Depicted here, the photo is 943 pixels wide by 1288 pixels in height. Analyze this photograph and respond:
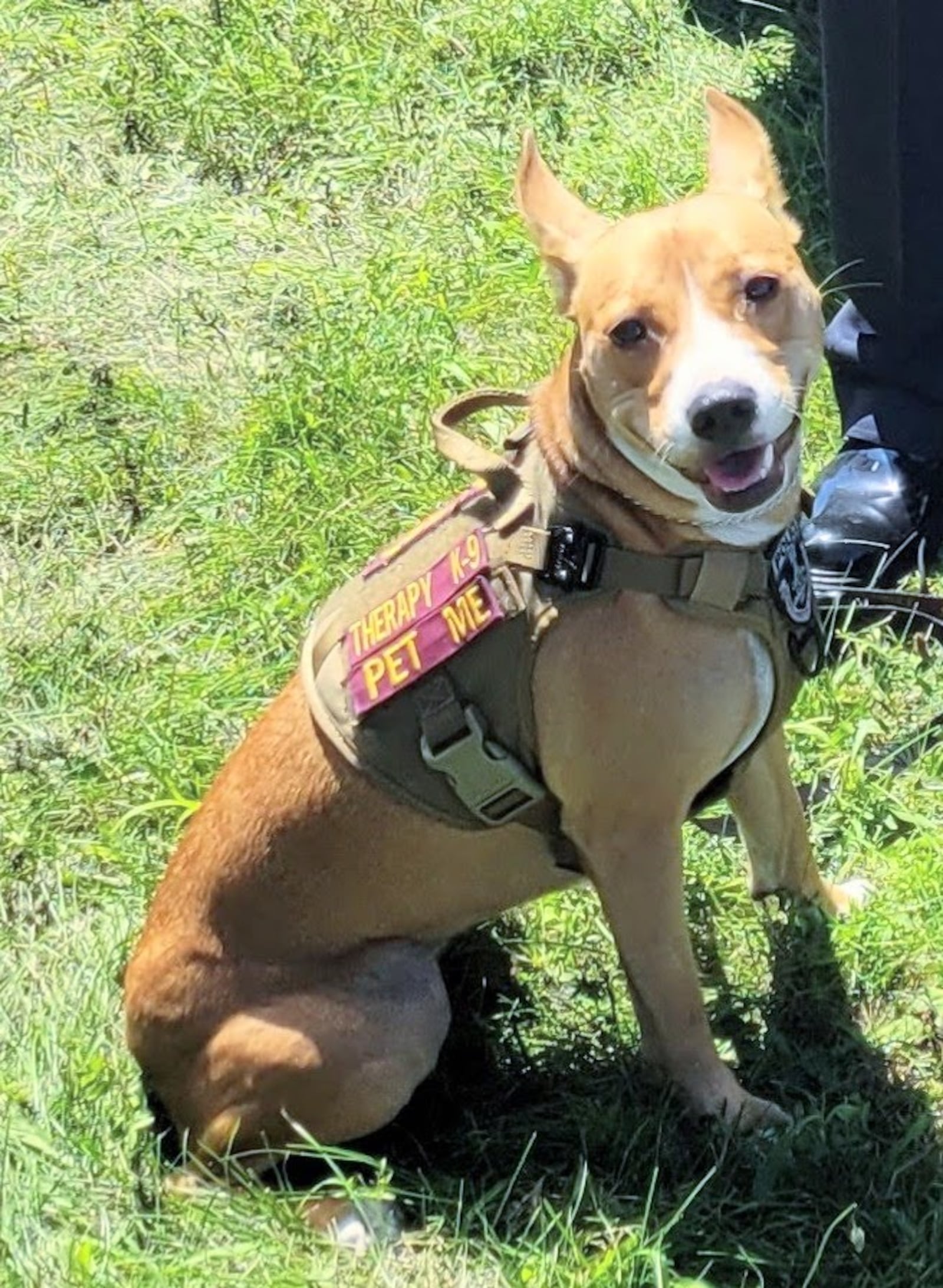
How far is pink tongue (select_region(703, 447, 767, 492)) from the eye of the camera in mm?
2799

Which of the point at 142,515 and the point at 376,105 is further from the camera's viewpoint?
the point at 376,105

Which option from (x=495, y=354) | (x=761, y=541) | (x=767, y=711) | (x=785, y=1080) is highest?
(x=761, y=541)

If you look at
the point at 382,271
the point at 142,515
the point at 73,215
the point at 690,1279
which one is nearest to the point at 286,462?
the point at 142,515

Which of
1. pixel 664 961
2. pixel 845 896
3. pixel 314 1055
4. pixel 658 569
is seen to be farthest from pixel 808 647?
pixel 314 1055

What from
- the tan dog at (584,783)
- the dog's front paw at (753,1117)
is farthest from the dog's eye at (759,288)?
the dog's front paw at (753,1117)

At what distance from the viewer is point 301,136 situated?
590 cm

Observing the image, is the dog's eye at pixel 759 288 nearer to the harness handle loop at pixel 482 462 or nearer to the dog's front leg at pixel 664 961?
the harness handle loop at pixel 482 462

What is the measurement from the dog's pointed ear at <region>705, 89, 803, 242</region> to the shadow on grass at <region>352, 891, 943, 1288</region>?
4.73 feet

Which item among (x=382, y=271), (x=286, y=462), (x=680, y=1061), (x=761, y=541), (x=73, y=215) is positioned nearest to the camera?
(x=761, y=541)

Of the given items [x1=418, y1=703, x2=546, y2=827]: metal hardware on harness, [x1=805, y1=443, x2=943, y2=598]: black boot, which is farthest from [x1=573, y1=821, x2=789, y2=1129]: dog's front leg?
[x1=805, y1=443, x2=943, y2=598]: black boot

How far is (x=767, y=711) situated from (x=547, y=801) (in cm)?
42

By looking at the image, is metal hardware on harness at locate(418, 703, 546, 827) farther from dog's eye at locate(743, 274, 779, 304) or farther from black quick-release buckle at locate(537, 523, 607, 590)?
dog's eye at locate(743, 274, 779, 304)

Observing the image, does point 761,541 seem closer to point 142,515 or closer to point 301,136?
point 142,515

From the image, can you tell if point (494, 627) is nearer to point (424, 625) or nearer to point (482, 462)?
point (424, 625)
